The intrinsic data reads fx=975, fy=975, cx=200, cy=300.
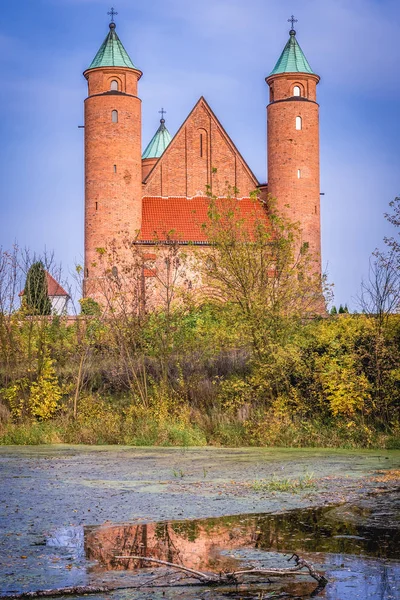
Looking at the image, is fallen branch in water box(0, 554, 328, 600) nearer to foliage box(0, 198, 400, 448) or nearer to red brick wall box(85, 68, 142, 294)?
foliage box(0, 198, 400, 448)

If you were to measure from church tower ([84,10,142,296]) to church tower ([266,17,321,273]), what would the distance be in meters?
7.20

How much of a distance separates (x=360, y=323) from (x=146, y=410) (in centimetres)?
469

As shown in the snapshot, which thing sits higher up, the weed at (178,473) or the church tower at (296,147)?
the church tower at (296,147)

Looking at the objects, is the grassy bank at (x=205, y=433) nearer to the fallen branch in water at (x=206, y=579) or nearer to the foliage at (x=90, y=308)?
the foliage at (x=90, y=308)

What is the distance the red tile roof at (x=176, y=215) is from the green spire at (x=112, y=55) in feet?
23.3

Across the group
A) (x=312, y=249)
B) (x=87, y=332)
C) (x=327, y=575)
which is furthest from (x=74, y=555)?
(x=312, y=249)

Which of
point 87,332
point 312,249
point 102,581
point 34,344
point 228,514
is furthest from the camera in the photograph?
point 312,249

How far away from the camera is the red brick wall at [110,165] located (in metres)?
49.5

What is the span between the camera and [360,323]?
18891 millimetres

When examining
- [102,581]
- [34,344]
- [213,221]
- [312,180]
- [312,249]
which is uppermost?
[312,180]

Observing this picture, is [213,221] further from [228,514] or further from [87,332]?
[228,514]

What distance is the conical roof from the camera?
6284cm

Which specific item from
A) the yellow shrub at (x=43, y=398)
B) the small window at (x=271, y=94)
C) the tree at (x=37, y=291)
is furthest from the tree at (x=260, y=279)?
the small window at (x=271, y=94)

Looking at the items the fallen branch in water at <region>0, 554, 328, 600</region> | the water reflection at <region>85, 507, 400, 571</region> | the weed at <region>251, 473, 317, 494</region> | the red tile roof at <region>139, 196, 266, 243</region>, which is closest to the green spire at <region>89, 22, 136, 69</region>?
the red tile roof at <region>139, 196, 266, 243</region>
